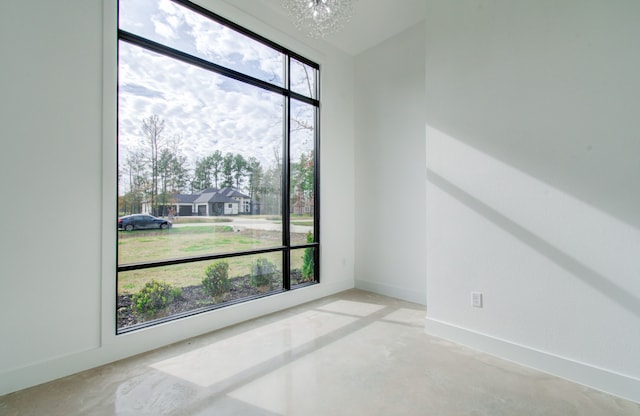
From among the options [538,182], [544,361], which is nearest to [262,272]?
[544,361]

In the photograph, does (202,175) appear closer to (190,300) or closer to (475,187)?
(190,300)

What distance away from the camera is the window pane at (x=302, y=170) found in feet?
12.5

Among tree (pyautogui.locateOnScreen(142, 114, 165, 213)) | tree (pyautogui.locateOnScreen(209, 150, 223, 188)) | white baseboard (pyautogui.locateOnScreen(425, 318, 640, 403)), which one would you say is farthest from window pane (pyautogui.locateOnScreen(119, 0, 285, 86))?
white baseboard (pyautogui.locateOnScreen(425, 318, 640, 403))

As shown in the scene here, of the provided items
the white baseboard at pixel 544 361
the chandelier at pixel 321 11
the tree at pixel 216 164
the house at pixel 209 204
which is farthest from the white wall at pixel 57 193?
the white baseboard at pixel 544 361

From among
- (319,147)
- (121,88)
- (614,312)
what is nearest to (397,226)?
(319,147)

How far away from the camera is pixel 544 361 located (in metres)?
2.20

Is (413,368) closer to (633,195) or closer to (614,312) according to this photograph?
(614,312)

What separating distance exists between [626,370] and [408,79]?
136 inches

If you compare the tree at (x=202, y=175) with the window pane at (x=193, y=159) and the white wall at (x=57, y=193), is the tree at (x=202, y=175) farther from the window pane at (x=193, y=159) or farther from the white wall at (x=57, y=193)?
the white wall at (x=57, y=193)

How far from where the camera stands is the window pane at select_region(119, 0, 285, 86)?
101 inches

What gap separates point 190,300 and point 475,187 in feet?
9.44

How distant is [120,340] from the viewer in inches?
93.2

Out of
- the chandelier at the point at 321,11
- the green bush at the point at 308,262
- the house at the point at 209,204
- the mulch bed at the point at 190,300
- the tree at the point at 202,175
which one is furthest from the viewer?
the green bush at the point at 308,262

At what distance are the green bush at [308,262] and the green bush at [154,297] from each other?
162 cm
